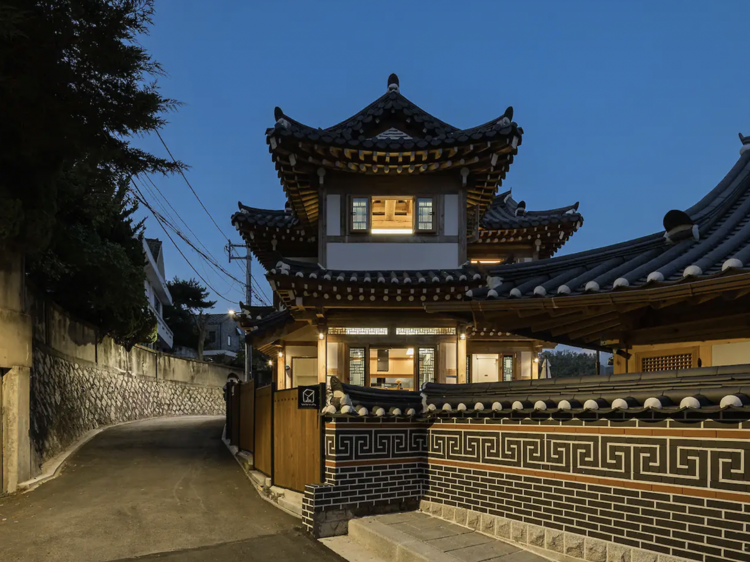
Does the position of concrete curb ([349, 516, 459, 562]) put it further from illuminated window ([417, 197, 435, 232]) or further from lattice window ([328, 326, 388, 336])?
illuminated window ([417, 197, 435, 232])

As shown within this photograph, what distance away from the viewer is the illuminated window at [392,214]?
13.5m

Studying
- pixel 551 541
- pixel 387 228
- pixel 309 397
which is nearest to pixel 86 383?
pixel 387 228

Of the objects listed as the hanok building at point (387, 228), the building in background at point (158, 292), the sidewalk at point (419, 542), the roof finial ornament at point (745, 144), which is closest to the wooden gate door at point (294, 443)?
the sidewalk at point (419, 542)

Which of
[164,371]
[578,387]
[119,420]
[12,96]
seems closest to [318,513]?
[578,387]

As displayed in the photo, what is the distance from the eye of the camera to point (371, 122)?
Result: 13.9m

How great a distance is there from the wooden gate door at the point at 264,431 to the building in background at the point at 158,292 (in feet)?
87.5

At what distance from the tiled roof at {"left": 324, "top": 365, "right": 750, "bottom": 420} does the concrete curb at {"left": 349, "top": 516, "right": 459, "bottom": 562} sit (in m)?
1.57

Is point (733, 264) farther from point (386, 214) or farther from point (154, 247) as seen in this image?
point (154, 247)

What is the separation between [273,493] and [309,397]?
256cm

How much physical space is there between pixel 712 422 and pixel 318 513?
5.26m

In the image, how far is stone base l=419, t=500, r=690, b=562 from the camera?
546 centimetres

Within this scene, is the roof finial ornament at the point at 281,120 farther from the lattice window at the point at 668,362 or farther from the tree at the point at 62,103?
the lattice window at the point at 668,362

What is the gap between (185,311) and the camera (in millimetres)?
Result: 45812

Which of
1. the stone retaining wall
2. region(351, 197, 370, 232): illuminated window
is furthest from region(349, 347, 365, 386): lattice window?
the stone retaining wall
